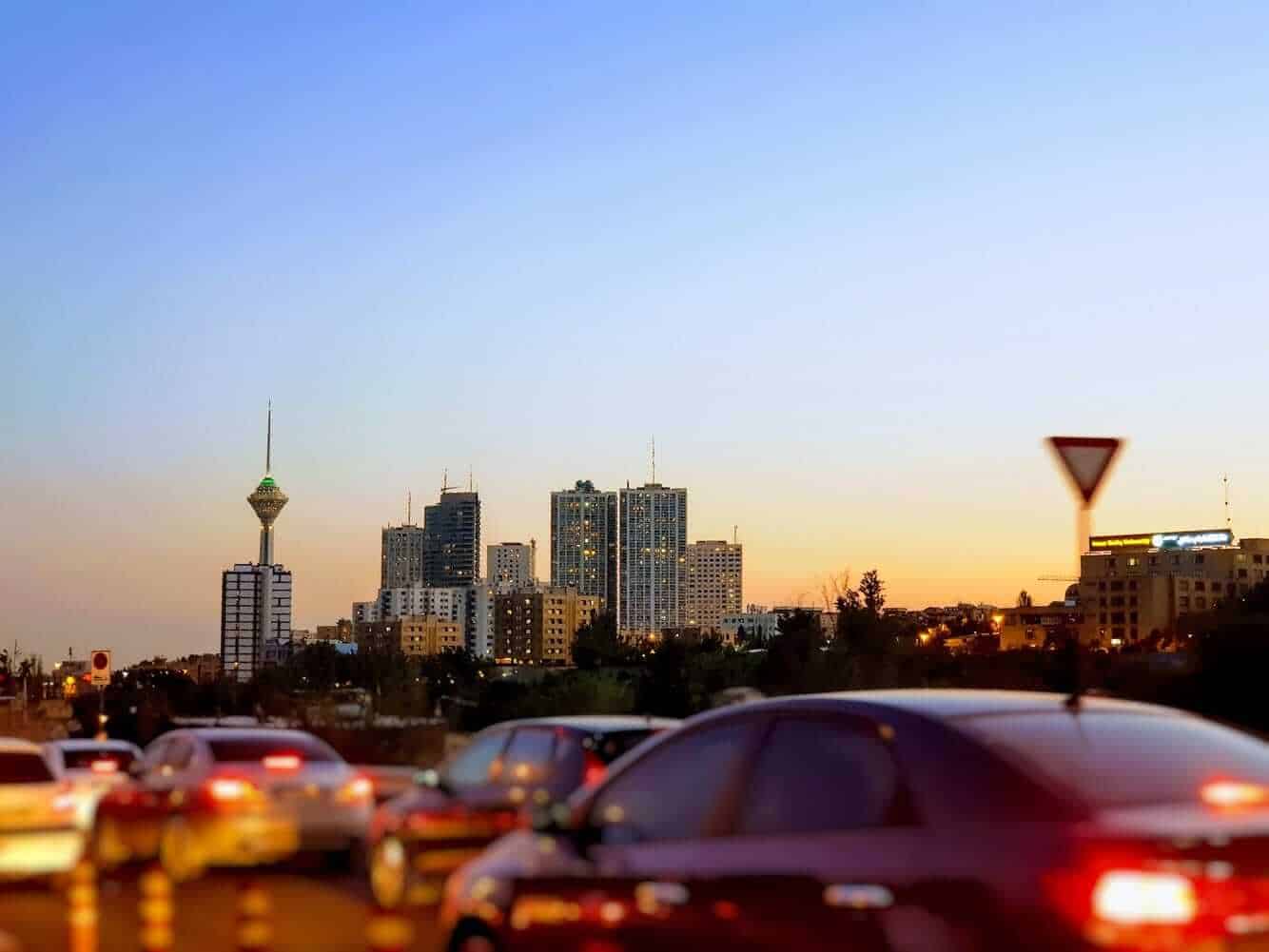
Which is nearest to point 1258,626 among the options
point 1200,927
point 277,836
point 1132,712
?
point 277,836

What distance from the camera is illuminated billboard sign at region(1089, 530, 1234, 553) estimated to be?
19388 cm

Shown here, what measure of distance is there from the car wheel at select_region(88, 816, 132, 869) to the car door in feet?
33.9

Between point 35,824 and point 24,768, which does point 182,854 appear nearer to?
point 35,824

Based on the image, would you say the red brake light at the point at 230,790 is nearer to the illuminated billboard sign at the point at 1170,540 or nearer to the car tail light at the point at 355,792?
the car tail light at the point at 355,792

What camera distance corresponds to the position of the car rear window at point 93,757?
21.2m

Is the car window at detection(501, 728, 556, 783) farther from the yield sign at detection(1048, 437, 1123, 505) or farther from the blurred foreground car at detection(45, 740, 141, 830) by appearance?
the blurred foreground car at detection(45, 740, 141, 830)

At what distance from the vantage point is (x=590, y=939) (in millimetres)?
6367

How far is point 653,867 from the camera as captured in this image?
6.25 meters

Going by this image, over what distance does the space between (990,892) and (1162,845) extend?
506mm

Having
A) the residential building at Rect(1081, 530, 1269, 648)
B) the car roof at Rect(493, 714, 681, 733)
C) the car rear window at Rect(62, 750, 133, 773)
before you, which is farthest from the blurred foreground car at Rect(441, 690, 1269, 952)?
the residential building at Rect(1081, 530, 1269, 648)

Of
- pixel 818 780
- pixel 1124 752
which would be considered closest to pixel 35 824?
pixel 818 780

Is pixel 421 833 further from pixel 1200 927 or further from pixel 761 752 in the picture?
pixel 1200 927

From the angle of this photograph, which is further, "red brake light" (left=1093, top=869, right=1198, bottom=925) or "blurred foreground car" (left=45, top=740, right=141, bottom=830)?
"blurred foreground car" (left=45, top=740, right=141, bottom=830)

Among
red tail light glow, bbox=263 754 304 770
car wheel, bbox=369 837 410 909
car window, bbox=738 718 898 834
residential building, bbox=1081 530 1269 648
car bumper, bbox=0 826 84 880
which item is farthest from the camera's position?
residential building, bbox=1081 530 1269 648
